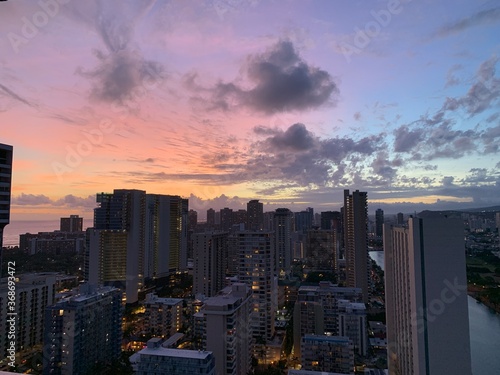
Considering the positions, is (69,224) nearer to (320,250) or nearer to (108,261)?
(108,261)

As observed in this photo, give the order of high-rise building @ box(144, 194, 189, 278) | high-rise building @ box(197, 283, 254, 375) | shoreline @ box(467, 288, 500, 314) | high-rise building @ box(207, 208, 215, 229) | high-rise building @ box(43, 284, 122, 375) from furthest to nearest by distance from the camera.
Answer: high-rise building @ box(207, 208, 215, 229), high-rise building @ box(144, 194, 189, 278), shoreline @ box(467, 288, 500, 314), high-rise building @ box(43, 284, 122, 375), high-rise building @ box(197, 283, 254, 375)

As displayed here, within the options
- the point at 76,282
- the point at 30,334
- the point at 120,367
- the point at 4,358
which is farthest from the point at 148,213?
the point at 120,367

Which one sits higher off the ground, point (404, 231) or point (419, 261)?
point (404, 231)

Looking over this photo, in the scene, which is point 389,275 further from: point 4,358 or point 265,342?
point 4,358

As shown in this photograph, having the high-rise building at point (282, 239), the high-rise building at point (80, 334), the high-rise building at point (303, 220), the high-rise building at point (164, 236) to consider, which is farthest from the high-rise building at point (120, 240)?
the high-rise building at point (303, 220)

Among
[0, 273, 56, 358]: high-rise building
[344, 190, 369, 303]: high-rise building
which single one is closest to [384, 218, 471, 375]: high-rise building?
[0, 273, 56, 358]: high-rise building

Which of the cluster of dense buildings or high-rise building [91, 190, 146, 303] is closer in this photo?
the cluster of dense buildings

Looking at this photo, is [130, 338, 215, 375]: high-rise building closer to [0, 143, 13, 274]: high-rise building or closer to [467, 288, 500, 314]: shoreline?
[0, 143, 13, 274]: high-rise building
